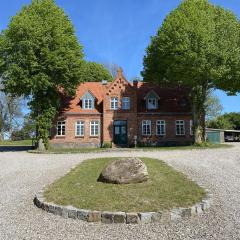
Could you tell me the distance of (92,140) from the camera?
4416 cm

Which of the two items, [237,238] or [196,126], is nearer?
[237,238]

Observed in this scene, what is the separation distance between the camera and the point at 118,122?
44.4m

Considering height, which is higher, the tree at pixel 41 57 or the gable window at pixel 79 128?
the tree at pixel 41 57

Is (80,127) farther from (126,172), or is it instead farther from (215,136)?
(126,172)

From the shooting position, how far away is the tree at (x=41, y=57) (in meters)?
36.5

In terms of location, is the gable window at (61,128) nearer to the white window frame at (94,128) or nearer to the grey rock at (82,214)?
the white window frame at (94,128)

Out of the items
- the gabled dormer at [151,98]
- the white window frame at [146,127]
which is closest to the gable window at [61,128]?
the white window frame at [146,127]

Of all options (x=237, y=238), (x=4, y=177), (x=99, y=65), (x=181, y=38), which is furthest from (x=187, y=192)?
(x=99, y=65)

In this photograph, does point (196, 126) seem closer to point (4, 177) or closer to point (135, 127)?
point (135, 127)

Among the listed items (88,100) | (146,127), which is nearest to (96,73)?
(88,100)

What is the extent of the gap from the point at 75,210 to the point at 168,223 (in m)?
2.33

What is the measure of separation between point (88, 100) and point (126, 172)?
3276 cm

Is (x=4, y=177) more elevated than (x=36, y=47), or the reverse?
(x=36, y=47)

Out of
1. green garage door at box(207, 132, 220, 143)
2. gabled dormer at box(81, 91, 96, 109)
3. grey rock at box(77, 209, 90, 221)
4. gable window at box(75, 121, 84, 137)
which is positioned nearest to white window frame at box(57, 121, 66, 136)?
gable window at box(75, 121, 84, 137)
